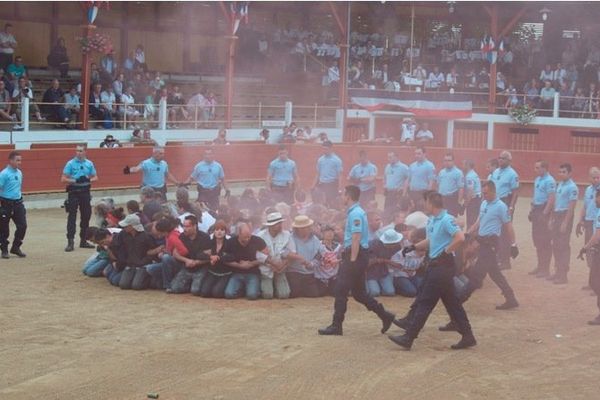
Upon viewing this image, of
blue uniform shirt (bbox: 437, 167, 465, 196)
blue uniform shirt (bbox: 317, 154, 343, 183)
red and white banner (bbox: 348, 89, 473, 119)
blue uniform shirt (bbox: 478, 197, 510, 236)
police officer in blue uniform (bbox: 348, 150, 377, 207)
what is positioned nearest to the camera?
blue uniform shirt (bbox: 478, 197, 510, 236)

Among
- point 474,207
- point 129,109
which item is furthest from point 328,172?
point 129,109

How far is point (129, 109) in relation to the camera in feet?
88.2

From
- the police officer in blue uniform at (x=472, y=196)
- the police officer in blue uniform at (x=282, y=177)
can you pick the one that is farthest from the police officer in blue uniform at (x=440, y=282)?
the police officer in blue uniform at (x=282, y=177)

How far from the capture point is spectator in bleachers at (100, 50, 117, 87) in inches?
1058

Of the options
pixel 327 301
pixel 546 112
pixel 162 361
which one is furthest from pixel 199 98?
pixel 162 361

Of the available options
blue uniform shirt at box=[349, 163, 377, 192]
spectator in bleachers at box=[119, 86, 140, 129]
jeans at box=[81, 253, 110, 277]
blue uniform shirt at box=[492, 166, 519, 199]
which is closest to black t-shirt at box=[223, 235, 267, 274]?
jeans at box=[81, 253, 110, 277]

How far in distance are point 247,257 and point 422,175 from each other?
18.3 ft

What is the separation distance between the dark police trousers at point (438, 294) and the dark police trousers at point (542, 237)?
483 cm

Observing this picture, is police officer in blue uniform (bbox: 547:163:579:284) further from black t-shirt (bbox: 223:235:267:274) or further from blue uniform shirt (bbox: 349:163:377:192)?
blue uniform shirt (bbox: 349:163:377:192)

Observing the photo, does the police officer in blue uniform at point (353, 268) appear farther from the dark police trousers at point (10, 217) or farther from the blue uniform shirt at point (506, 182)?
the dark police trousers at point (10, 217)

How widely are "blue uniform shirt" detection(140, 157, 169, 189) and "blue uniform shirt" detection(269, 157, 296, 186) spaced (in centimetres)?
216

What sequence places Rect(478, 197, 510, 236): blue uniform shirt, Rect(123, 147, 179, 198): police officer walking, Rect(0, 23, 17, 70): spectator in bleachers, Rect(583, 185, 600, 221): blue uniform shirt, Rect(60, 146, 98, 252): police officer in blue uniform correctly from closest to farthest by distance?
Rect(478, 197, 510, 236): blue uniform shirt, Rect(583, 185, 600, 221): blue uniform shirt, Rect(60, 146, 98, 252): police officer in blue uniform, Rect(123, 147, 179, 198): police officer walking, Rect(0, 23, 17, 70): spectator in bleachers

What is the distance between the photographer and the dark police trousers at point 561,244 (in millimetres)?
13875

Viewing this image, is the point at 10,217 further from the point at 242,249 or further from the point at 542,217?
the point at 542,217
